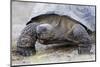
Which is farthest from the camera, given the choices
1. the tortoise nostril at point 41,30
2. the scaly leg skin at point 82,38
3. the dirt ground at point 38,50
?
the scaly leg skin at point 82,38

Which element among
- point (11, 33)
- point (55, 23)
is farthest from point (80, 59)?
point (11, 33)

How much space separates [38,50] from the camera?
2.66 meters

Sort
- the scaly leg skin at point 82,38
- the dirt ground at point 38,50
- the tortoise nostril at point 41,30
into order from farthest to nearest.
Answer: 1. the scaly leg skin at point 82,38
2. the tortoise nostril at point 41,30
3. the dirt ground at point 38,50

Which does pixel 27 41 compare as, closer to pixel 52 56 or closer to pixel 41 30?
pixel 41 30

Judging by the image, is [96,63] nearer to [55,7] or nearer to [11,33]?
[55,7]

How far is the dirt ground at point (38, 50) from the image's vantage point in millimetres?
2549

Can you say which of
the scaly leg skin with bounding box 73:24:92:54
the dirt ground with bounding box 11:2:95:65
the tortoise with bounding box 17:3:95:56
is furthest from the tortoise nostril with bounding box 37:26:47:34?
the scaly leg skin with bounding box 73:24:92:54

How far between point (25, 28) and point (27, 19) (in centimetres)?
13

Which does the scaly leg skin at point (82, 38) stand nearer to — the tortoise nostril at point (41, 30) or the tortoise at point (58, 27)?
the tortoise at point (58, 27)

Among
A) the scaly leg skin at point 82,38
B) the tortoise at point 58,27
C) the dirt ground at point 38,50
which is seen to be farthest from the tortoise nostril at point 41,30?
the scaly leg skin at point 82,38

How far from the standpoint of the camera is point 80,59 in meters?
2.88

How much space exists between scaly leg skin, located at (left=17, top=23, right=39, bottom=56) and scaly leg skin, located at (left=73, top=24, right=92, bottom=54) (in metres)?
0.64

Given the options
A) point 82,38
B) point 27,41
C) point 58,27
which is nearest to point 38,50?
point 27,41

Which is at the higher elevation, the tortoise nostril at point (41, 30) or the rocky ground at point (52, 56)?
the tortoise nostril at point (41, 30)
